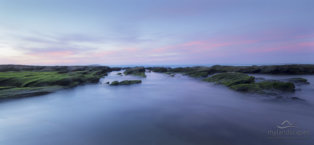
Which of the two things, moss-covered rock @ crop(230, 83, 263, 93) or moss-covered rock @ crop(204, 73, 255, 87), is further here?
moss-covered rock @ crop(204, 73, 255, 87)

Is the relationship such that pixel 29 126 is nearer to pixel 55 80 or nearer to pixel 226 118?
pixel 226 118

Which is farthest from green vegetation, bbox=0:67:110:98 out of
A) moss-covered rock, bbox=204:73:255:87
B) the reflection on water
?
moss-covered rock, bbox=204:73:255:87

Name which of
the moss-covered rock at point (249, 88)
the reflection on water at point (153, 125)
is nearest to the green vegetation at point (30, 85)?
the reflection on water at point (153, 125)

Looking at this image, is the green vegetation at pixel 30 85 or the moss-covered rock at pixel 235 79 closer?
the green vegetation at pixel 30 85

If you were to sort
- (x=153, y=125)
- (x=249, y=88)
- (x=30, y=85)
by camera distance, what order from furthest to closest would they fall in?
(x=30, y=85)
(x=249, y=88)
(x=153, y=125)

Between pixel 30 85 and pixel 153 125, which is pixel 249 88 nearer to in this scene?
pixel 153 125

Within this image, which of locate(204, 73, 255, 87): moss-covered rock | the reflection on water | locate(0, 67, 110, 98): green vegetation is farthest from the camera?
locate(204, 73, 255, 87): moss-covered rock

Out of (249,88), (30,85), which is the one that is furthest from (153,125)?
(30,85)

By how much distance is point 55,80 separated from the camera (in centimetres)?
1792

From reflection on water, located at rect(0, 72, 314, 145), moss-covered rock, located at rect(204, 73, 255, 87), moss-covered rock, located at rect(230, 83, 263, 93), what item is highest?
moss-covered rock, located at rect(204, 73, 255, 87)

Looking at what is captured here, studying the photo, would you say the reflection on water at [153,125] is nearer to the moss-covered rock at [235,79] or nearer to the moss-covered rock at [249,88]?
the moss-covered rock at [249,88]

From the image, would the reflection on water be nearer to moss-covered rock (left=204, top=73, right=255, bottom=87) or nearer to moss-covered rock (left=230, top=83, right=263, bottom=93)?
moss-covered rock (left=230, top=83, right=263, bottom=93)

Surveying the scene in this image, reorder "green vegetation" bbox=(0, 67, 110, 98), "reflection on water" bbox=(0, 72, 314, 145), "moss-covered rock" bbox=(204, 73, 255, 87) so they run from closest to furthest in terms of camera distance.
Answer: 1. "reflection on water" bbox=(0, 72, 314, 145)
2. "green vegetation" bbox=(0, 67, 110, 98)
3. "moss-covered rock" bbox=(204, 73, 255, 87)

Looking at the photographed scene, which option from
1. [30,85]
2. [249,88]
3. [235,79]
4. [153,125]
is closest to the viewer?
[153,125]
